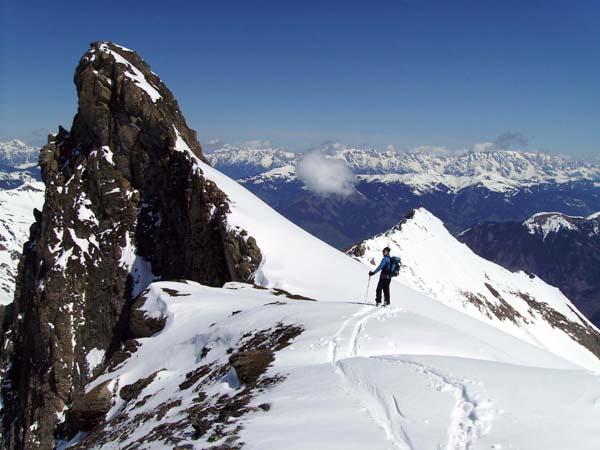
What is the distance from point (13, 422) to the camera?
64.2m

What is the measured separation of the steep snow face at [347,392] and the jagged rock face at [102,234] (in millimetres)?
31998

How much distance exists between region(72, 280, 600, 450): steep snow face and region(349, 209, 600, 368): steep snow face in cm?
8024

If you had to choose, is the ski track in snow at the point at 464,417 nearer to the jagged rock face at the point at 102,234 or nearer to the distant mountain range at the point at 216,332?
the distant mountain range at the point at 216,332

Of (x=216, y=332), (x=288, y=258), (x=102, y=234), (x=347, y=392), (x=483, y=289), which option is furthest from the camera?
(x=483, y=289)

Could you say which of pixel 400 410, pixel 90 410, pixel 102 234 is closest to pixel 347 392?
pixel 400 410

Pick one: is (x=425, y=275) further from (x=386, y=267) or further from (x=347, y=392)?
(x=347, y=392)

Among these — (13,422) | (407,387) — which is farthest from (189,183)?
(407,387)

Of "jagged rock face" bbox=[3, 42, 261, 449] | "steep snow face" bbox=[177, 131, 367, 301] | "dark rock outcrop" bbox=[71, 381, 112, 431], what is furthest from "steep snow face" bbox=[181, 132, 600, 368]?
"dark rock outcrop" bbox=[71, 381, 112, 431]

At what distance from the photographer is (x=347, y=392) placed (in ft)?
44.2

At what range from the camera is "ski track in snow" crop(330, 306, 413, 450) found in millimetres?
10808

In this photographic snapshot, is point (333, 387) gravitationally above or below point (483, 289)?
above

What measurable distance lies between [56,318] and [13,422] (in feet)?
57.8

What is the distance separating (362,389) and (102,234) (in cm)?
6312

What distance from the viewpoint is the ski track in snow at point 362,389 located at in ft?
35.5
